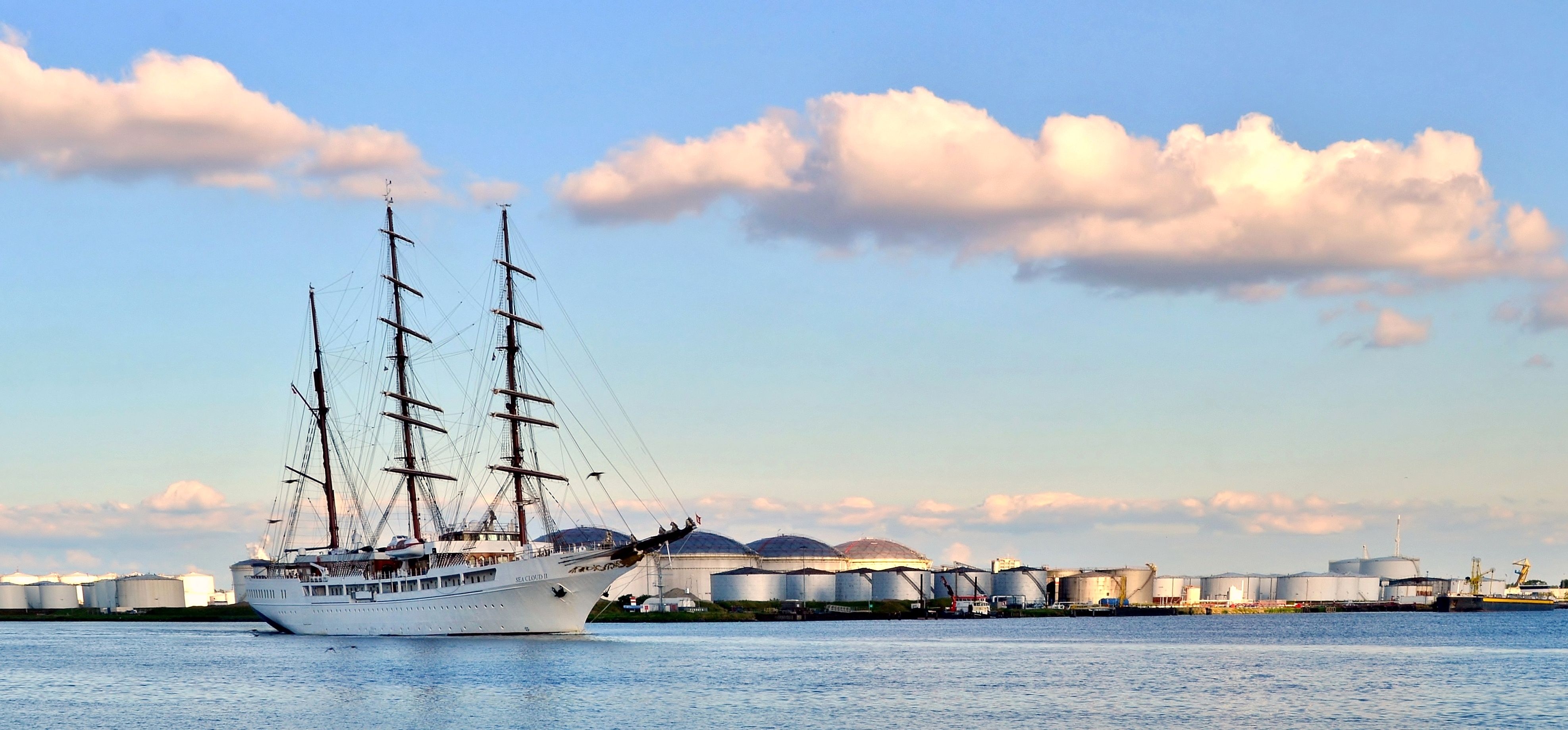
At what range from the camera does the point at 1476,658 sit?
91.4 metres

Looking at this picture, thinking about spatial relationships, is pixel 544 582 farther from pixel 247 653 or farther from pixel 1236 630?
pixel 1236 630

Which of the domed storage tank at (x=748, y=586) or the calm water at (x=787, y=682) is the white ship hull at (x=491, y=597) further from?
the domed storage tank at (x=748, y=586)

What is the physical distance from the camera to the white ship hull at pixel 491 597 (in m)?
98.2

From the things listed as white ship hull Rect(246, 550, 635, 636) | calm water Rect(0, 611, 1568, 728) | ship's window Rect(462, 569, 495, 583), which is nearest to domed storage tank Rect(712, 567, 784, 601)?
calm water Rect(0, 611, 1568, 728)

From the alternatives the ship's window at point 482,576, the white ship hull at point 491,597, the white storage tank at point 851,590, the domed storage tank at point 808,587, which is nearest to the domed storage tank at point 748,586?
the domed storage tank at point 808,587

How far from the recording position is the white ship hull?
98188 millimetres

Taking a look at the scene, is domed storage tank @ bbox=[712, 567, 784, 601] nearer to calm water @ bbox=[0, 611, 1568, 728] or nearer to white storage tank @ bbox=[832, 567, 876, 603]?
white storage tank @ bbox=[832, 567, 876, 603]

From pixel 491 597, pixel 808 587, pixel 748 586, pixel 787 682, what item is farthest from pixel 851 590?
pixel 787 682

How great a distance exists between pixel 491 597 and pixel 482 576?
1.47 m

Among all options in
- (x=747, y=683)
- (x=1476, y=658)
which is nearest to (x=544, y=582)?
(x=747, y=683)

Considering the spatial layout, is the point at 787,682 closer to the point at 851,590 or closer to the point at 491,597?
the point at 491,597

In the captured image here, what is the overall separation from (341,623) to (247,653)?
698 inches

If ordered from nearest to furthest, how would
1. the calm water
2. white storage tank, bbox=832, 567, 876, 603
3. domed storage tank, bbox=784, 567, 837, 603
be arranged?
the calm water → domed storage tank, bbox=784, 567, 837, 603 → white storage tank, bbox=832, 567, 876, 603

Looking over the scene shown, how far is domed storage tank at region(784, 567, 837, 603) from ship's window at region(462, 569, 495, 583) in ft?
321
